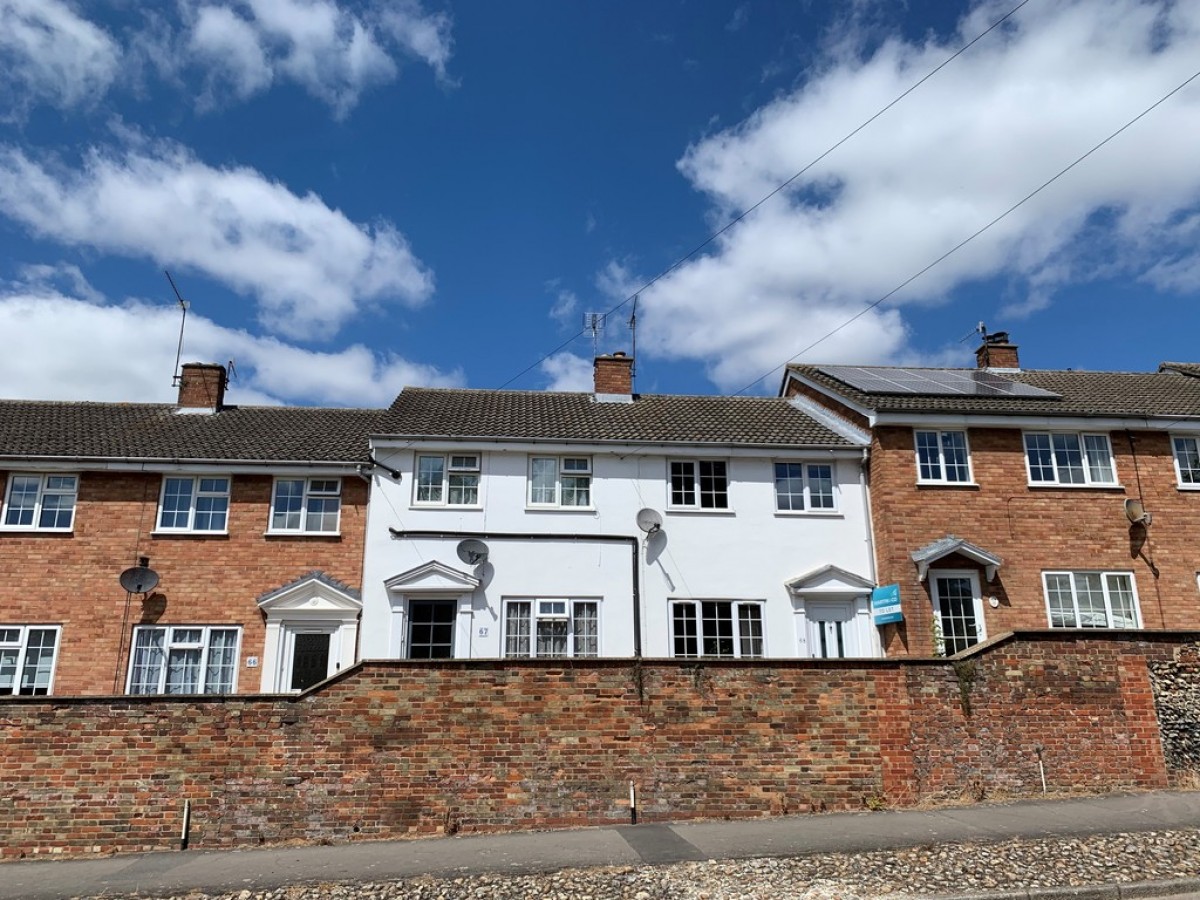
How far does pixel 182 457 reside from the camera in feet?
55.9

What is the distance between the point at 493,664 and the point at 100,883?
4.58 meters

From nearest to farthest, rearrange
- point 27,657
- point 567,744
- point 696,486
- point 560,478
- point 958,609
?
1. point 567,744
2. point 27,657
3. point 958,609
4. point 560,478
5. point 696,486

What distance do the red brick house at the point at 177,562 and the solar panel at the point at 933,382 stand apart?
1133 cm

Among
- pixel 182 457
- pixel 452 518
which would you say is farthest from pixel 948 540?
pixel 182 457

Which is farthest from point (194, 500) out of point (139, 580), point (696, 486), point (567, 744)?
point (567, 744)

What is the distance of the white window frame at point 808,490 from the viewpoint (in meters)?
17.6

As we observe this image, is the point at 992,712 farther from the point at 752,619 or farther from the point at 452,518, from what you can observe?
the point at 452,518

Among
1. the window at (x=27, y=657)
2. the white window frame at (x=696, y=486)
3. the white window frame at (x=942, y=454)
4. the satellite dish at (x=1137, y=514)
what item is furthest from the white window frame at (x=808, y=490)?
the window at (x=27, y=657)

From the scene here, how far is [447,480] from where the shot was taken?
17.3m

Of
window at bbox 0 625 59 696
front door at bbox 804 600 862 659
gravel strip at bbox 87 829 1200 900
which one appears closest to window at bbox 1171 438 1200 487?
front door at bbox 804 600 862 659

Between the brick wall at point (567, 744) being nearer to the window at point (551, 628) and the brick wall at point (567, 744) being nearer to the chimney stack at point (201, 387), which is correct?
the window at point (551, 628)

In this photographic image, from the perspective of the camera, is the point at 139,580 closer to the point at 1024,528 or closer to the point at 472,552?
the point at 472,552

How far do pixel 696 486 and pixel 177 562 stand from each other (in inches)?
411

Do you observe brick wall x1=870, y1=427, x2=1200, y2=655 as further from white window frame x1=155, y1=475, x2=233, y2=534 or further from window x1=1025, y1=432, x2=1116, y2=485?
white window frame x1=155, y1=475, x2=233, y2=534
